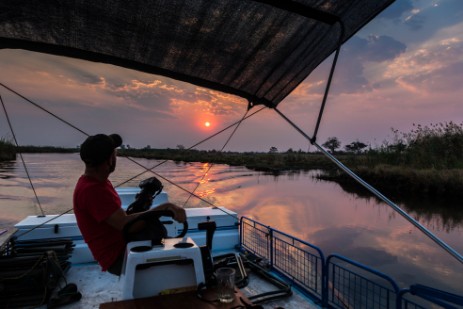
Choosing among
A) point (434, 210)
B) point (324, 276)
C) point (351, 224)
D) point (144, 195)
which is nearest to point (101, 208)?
point (144, 195)

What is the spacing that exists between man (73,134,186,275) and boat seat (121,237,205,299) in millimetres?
239

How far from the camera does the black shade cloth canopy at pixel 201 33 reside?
2.27 meters

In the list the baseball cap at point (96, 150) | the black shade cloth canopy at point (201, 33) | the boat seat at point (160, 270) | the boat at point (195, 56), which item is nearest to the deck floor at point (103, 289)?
the boat at point (195, 56)

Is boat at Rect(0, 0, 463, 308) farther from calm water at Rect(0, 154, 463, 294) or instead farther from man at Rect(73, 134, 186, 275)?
calm water at Rect(0, 154, 463, 294)

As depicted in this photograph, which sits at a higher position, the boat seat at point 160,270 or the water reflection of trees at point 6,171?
the boat seat at point 160,270

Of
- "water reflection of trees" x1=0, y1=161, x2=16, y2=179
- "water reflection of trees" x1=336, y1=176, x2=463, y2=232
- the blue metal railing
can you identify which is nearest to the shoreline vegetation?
"water reflection of trees" x1=336, y1=176, x2=463, y2=232

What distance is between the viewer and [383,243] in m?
11.6

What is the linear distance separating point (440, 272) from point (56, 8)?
36.1 ft

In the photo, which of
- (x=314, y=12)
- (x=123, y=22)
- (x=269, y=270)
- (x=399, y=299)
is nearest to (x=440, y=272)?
(x=269, y=270)

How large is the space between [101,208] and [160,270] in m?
0.54

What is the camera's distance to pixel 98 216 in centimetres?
186

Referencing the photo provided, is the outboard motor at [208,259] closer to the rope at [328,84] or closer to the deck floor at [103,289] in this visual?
the rope at [328,84]

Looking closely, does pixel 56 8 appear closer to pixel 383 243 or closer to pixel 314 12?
pixel 314 12

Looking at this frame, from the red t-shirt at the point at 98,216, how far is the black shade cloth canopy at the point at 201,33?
1.43m
